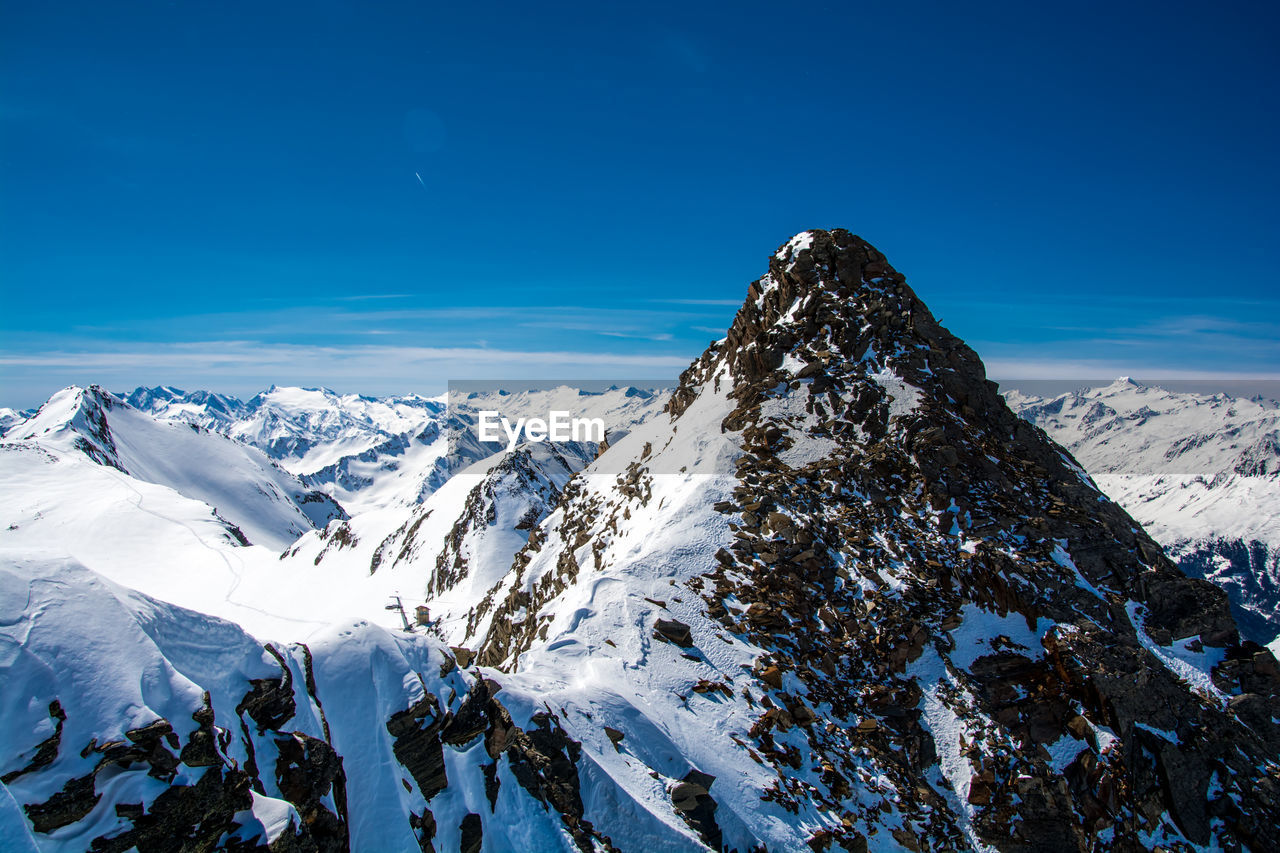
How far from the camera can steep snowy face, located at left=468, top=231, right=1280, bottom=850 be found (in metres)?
19.1

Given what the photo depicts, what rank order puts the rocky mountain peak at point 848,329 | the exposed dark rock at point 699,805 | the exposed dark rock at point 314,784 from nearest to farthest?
the exposed dark rock at point 314,784 < the exposed dark rock at point 699,805 < the rocky mountain peak at point 848,329

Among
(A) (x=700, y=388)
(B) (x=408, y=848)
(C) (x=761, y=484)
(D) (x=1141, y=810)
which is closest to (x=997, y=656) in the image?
(D) (x=1141, y=810)

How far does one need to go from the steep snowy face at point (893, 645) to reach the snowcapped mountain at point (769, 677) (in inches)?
4.4

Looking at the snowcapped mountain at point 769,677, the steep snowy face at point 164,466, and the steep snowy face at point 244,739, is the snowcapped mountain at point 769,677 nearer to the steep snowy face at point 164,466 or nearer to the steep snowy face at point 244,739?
the steep snowy face at point 244,739

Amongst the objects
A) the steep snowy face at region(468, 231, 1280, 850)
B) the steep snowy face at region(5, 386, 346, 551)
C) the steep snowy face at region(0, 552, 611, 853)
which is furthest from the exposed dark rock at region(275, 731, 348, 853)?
the steep snowy face at region(5, 386, 346, 551)

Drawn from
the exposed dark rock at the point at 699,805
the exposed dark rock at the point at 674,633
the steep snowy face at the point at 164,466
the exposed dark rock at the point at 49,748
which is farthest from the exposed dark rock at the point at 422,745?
the steep snowy face at the point at 164,466

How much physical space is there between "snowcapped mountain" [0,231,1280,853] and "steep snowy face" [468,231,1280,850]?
11 centimetres

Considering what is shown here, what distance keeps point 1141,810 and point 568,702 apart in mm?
21609

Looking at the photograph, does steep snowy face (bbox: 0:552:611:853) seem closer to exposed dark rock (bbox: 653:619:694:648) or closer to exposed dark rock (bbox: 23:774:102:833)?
exposed dark rock (bbox: 23:774:102:833)

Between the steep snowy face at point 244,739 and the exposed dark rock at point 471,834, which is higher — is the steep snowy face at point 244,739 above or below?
above

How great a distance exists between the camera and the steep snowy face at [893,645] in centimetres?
1911

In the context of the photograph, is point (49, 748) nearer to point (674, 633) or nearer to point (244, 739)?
point (244, 739)

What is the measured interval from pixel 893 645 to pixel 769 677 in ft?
21.3

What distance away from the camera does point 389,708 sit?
16.1 meters
